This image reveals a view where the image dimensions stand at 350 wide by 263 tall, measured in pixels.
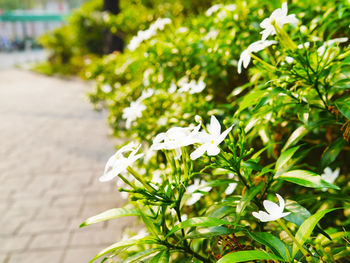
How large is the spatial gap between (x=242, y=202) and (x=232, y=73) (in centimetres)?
120

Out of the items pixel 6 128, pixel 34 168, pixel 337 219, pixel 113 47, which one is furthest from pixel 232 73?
pixel 113 47

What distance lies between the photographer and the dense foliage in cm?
85

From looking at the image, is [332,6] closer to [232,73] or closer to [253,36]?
[253,36]

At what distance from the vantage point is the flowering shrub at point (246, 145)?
0.85m

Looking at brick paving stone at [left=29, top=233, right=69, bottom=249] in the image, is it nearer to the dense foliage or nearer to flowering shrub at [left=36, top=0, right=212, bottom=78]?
the dense foliage

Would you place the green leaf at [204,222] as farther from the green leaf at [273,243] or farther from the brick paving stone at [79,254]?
the brick paving stone at [79,254]

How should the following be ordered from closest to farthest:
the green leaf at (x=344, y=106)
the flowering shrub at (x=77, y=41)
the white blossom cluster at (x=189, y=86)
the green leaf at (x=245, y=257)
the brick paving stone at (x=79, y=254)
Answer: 1. the green leaf at (x=245, y=257)
2. the green leaf at (x=344, y=106)
3. the white blossom cluster at (x=189, y=86)
4. the brick paving stone at (x=79, y=254)
5. the flowering shrub at (x=77, y=41)

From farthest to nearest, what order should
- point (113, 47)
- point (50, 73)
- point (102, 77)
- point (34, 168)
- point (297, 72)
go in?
1. point (50, 73)
2. point (113, 47)
3. point (34, 168)
4. point (102, 77)
5. point (297, 72)

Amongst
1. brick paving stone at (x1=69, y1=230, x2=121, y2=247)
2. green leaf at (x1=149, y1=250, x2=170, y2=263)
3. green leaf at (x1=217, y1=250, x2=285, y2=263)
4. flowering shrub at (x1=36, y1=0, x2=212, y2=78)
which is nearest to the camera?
green leaf at (x1=217, y1=250, x2=285, y2=263)

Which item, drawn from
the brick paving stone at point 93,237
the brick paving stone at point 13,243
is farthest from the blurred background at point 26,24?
the brick paving stone at point 93,237

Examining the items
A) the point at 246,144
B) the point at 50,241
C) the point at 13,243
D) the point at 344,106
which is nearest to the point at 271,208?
the point at 344,106

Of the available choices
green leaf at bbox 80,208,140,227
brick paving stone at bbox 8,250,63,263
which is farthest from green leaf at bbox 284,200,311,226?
brick paving stone at bbox 8,250,63,263

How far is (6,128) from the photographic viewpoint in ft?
19.1

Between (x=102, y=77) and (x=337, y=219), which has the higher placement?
(x=102, y=77)
